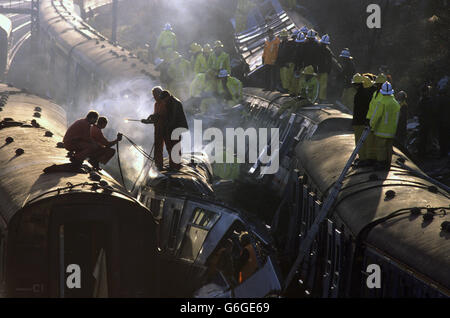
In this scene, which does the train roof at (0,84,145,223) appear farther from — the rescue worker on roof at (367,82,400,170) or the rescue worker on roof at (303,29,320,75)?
the rescue worker on roof at (303,29,320,75)

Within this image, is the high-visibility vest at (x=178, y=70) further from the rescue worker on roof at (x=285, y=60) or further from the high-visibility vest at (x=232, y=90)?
the rescue worker on roof at (x=285, y=60)

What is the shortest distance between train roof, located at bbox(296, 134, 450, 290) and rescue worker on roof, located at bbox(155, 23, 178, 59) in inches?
555

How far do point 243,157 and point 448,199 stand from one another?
370 inches

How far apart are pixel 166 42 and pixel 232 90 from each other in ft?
22.0

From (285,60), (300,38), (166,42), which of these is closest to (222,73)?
(285,60)

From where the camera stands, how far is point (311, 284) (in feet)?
35.8

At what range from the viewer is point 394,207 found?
30.0 ft

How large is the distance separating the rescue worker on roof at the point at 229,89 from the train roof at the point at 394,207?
749cm

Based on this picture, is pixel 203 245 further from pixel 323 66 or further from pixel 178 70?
pixel 178 70

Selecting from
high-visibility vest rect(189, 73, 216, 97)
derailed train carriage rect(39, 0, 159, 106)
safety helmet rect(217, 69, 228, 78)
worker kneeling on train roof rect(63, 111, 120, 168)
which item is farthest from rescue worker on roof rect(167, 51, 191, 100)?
worker kneeling on train roof rect(63, 111, 120, 168)

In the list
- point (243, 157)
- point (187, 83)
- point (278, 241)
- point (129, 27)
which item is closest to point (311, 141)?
point (278, 241)

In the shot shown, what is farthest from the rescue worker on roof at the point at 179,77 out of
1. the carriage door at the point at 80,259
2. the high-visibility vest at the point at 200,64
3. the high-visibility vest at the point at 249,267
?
the carriage door at the point at 80,259

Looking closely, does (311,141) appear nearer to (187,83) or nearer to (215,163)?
(215,163)

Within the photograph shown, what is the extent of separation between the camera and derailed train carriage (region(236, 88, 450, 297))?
25.5 ft
